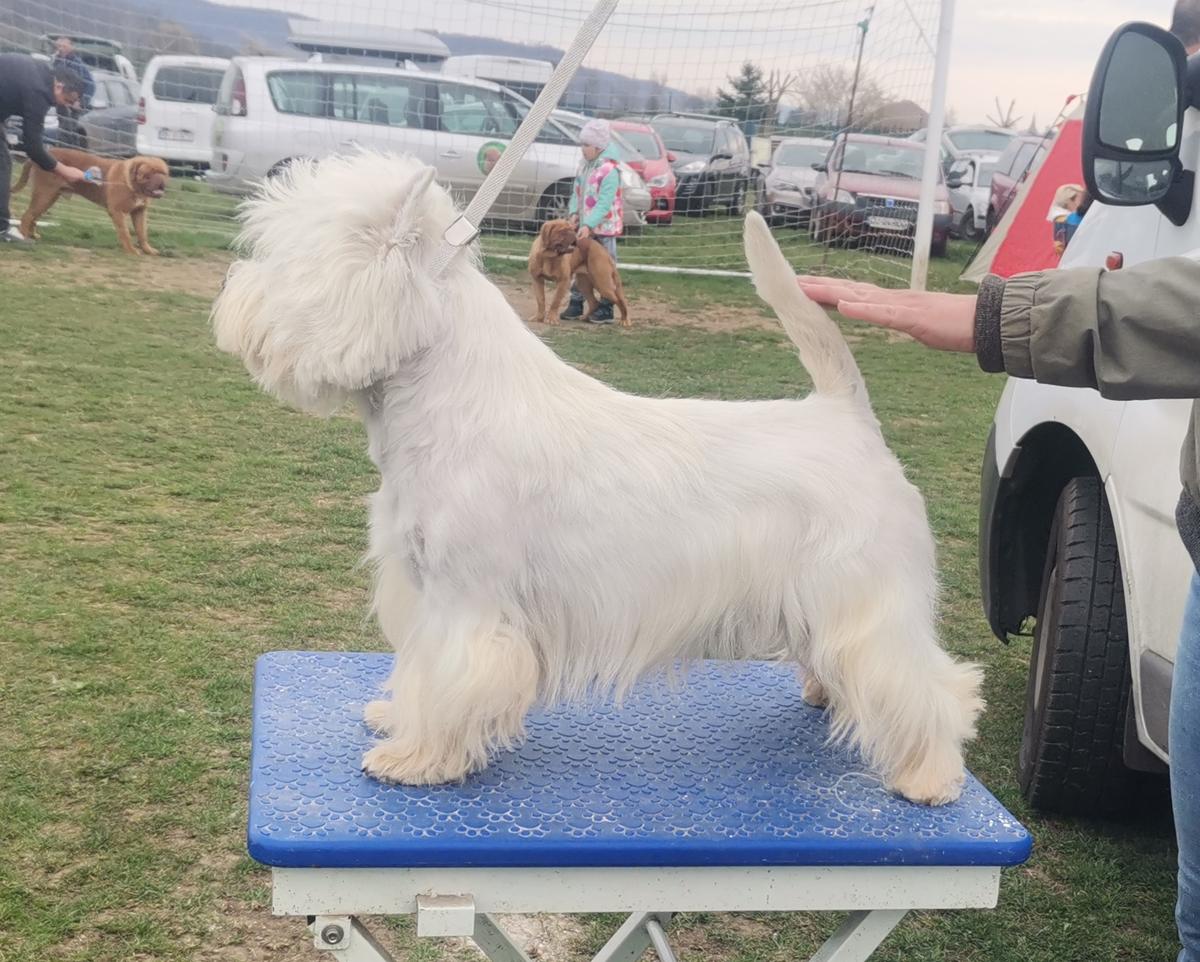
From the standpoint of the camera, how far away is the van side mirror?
2482 millimetres

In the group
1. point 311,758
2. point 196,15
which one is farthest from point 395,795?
point 196,15

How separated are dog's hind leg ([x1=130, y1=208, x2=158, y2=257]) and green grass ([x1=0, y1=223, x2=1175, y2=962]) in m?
4.11

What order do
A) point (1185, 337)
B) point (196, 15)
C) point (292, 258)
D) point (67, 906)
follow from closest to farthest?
point (1185, 337), point (292, 258), point (67, 906), point (196, 15)

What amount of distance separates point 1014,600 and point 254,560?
3.16 metres

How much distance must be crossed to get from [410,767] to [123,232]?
12.3 meters

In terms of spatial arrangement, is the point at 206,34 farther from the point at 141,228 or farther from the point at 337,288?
the point at 337,288

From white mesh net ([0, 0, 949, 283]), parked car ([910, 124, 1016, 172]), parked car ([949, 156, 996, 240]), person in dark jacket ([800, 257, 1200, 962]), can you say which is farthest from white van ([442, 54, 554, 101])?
person in dark jacket ([800, 257, 1200, 962])

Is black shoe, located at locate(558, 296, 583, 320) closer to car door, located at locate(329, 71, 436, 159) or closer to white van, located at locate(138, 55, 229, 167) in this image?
car door, located at locate(329, 71, 436, 159)

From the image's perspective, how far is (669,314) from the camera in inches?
526

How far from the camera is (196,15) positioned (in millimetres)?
14453

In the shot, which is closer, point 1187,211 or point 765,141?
point 1187,211

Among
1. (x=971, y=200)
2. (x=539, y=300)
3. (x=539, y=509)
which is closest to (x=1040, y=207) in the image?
(x=539, y=300)

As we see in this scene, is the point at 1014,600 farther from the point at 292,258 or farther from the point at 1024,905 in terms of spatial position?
the point at 292,258

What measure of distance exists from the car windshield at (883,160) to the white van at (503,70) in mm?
4855
